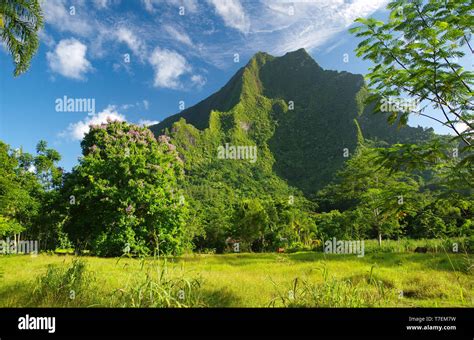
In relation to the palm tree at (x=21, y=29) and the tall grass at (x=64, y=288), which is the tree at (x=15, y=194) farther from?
the tall grass at (x=64, y=288)

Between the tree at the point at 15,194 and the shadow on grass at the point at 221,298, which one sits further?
the tree at the point at 15,194

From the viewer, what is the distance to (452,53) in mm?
6977

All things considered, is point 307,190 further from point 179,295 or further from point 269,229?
point 179,295

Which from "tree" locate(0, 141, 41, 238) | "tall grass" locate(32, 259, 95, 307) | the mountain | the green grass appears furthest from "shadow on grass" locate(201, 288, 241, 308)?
the mountain

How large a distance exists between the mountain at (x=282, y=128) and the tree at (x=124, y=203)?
116 ft

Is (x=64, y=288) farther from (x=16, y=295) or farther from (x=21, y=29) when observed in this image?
(x=21, y=29)

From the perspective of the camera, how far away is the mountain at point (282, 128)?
226 ft

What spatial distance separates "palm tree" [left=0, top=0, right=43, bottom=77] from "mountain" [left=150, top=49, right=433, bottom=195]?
1674 inches

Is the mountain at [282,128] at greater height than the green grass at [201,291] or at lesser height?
greater

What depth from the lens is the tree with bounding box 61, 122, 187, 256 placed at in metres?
18.8

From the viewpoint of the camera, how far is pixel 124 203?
61.7 ft

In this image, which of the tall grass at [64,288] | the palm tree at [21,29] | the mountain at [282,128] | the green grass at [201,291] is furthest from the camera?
the mountain at [282,128]

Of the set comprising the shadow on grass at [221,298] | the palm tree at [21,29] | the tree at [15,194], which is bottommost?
the shadow on grass at [221,298]

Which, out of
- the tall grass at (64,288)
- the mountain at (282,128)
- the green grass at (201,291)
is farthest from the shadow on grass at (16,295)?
the mountain at (282,128)
